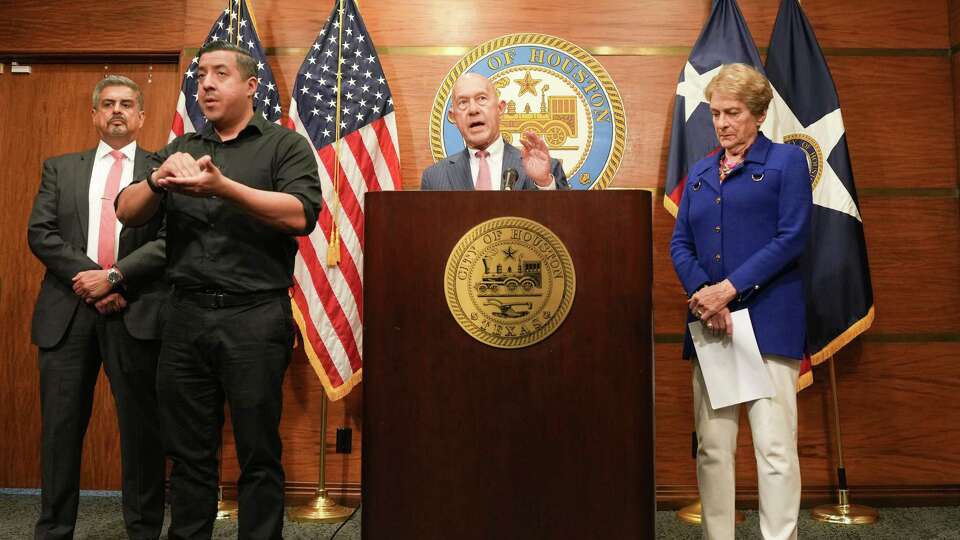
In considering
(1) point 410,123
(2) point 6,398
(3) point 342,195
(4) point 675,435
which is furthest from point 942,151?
(2) point 6,398

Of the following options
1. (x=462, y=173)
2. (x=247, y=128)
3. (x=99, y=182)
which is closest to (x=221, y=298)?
(x=247, y=128)

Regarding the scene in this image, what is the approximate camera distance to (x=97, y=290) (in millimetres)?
2566

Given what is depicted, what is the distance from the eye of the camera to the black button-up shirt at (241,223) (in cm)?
211

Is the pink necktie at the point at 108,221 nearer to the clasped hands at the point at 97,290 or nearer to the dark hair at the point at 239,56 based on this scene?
the clasped hands at the point at 97,290

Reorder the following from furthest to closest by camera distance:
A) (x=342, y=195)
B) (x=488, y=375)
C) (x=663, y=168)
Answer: (x=663, y=168)
(x=342, y=195)
(x=488, y=375)

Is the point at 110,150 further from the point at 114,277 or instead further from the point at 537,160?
the point at 537,160

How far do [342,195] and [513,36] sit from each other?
1130 mm

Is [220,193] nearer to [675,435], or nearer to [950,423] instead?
[675,435]

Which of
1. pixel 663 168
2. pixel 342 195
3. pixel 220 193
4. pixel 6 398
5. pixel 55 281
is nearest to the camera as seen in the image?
pixel 220 193

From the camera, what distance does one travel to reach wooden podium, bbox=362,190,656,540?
168 centimetres

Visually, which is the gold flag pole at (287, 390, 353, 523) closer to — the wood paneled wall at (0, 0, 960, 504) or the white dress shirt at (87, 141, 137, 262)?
the wood paneled wall at (0, 0, 960, 504)

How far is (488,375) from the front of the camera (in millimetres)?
1692

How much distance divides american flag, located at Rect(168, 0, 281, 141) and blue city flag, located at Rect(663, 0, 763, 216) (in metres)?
1.79

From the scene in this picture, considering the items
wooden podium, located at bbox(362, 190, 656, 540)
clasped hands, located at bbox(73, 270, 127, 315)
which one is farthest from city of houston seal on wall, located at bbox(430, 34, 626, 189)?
wooden podium, located at bbox(362, 190, 656, 540)
